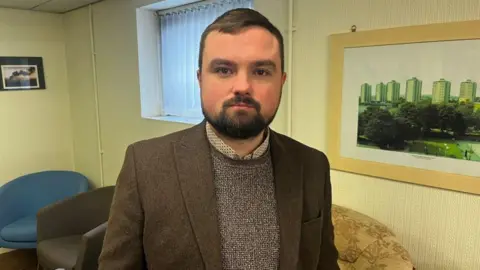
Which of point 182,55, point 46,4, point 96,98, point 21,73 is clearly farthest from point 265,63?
point 21,73

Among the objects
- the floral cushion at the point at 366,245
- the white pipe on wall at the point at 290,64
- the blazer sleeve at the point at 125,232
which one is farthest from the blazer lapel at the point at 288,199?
the white pipe on wall at the point at 290,64

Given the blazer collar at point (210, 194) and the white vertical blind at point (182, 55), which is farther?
the white vertical blind at point (182, 55)

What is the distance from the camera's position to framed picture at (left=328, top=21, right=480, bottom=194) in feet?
4.32

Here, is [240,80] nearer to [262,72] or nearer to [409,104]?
[262,72]

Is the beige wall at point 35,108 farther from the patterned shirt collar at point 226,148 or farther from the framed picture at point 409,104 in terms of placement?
the patterned shirt collar at point 226,148

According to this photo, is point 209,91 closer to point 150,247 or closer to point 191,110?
point 150,247

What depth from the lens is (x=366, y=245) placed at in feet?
4.83

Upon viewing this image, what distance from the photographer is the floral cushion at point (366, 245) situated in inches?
54.4

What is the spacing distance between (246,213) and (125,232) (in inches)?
11.2

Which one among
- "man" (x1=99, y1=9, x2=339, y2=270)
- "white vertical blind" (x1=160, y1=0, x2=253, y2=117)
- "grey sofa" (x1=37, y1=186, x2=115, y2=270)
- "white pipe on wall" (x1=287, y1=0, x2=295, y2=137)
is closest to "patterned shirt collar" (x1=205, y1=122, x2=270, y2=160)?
"man" (x1=99, y1=9, x2=339, y2=270)

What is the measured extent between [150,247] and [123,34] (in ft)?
7.97

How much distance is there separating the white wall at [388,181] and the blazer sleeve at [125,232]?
111 centimetres

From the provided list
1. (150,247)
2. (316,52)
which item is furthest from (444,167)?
(150,247)

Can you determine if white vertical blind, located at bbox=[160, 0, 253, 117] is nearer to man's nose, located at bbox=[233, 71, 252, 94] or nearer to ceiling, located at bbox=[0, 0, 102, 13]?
ceiling, located at bbox=[0, 0, 102, 13]
